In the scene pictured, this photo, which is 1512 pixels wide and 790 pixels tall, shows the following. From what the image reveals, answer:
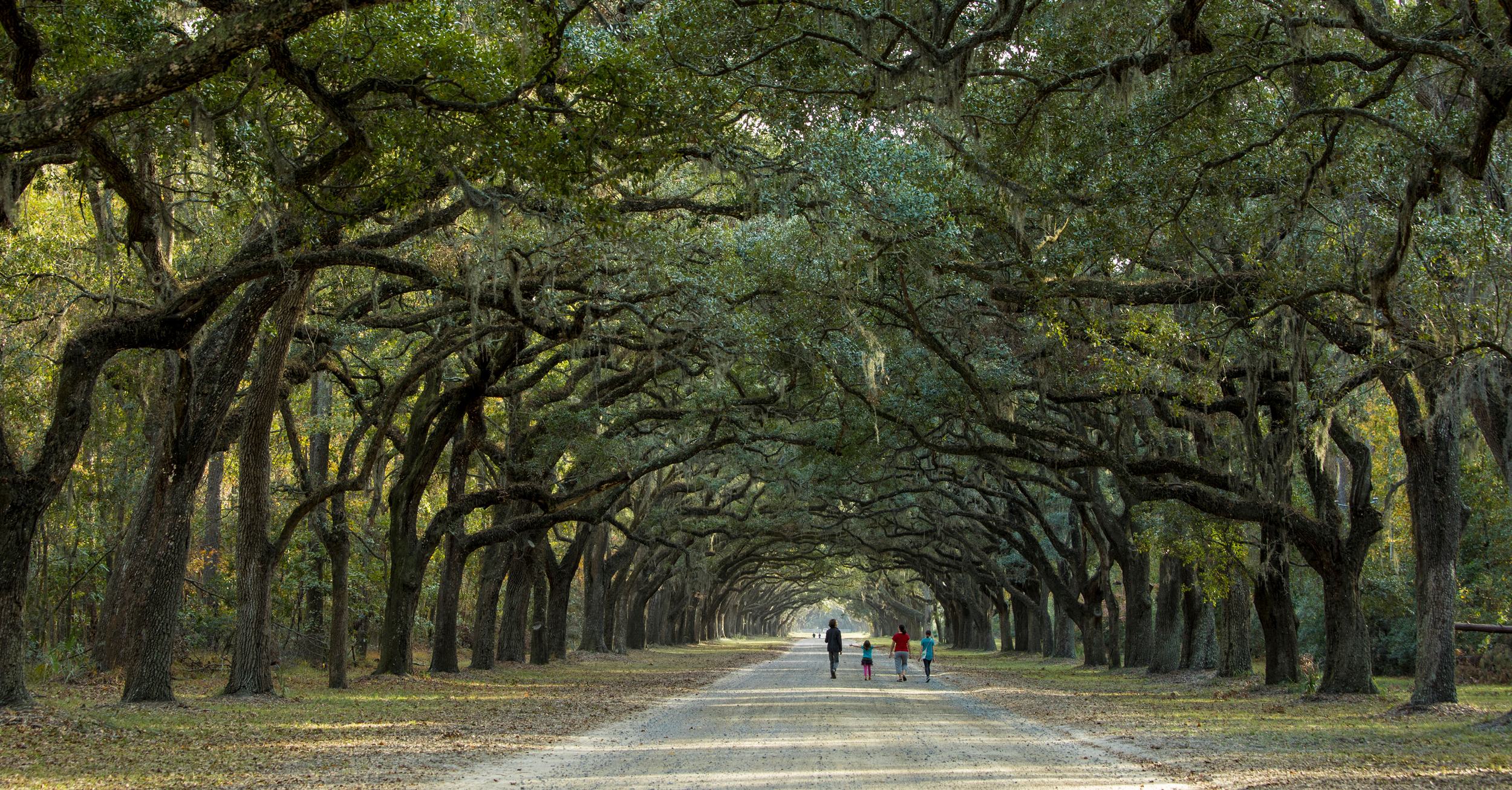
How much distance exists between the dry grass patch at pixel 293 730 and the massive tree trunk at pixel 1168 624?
38.2 ft

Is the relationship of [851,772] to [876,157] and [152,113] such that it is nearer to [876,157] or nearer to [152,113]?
[876,157]

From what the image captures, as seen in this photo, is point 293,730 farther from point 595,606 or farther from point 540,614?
point 595,606

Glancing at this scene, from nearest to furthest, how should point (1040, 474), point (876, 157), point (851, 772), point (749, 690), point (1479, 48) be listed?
point (1479, 48), point (851, 772), point (876, 157), point (749, 690), point (1040, 474)

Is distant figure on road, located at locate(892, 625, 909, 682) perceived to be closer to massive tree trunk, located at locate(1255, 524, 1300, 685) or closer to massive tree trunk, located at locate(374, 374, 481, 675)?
massive tree trunk, located at locate(1255, 524, 1300, 685)

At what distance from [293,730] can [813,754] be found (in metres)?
5.42

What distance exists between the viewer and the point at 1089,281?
485 inches

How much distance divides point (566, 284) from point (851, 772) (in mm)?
8041

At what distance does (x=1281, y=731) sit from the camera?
455 inches

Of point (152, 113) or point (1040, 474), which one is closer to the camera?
point (152, 113)

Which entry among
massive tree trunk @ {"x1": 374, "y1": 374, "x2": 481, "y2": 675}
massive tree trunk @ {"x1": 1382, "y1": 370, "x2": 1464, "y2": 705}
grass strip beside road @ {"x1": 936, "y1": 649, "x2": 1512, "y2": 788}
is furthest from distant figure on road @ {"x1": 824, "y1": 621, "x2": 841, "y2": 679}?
massive tree trunk @ {"x1": 1382, "y1": 370, "x2": 1464, "y2": 705}

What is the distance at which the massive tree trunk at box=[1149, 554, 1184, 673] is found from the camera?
24016 millimetres

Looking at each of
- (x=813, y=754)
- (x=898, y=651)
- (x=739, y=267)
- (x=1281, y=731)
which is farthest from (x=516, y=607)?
(x=1281, y=731)

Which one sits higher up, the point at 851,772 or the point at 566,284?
the point at 566,284

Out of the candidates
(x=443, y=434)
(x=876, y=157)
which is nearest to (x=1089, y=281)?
(x=876, y=157)
